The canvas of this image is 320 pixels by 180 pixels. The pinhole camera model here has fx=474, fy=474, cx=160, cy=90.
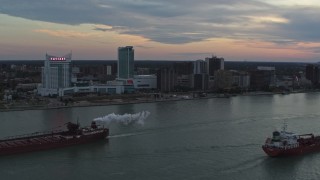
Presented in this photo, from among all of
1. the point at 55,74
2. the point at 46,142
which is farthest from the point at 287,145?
the point at 55,74

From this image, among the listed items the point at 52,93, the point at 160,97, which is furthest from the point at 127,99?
the point at 52,93

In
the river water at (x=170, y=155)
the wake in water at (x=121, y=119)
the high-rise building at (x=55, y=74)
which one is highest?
the high-rise building at (x=55, y=74)

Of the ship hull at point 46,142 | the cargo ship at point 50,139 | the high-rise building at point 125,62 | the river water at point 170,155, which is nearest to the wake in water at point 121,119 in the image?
the river water at point 170,155

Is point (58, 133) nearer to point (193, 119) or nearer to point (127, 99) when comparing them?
point (193, 119)

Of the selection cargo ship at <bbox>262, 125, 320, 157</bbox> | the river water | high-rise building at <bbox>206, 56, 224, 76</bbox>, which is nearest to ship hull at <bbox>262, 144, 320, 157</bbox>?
cargo ship at <bbox>262, 125, 320, 157</bbox>

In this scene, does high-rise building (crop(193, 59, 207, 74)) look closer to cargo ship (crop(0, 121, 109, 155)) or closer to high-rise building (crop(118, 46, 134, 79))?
high-rise building (crop(118, 46, 134, 79))

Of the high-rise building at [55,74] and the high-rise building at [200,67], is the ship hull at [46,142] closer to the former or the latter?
the high-rise building at [55,74]
